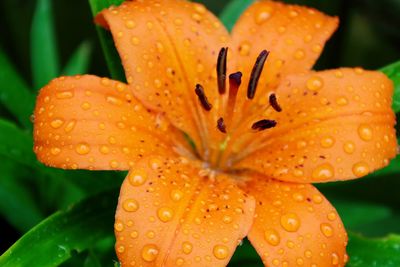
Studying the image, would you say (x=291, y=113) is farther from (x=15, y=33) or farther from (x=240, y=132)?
(x=15, y=33)

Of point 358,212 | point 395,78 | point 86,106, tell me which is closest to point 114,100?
point 86,106

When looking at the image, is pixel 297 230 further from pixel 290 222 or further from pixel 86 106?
pixel 86 106

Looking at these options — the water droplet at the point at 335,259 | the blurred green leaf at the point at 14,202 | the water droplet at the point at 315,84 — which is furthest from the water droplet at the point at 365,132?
the blurred green leaf at the point at 14,202

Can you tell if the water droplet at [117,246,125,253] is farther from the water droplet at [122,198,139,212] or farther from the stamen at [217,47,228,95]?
the stamen at [217,47,228,95]

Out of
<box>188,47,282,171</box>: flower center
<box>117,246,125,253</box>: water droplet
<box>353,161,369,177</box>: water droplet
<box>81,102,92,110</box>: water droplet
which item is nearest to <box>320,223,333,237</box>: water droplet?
<box>353,161,369,177</box>: water droplet

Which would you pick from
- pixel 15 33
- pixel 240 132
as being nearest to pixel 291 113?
pixel 240 132
